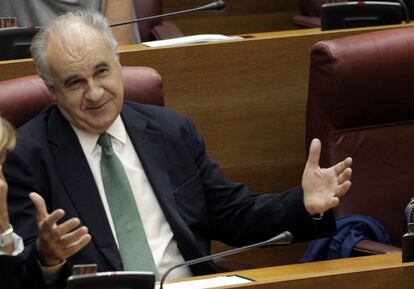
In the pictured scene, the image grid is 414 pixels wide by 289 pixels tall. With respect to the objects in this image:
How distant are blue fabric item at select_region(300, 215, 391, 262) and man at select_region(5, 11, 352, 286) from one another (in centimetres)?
12

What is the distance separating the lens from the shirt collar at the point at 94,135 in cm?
190

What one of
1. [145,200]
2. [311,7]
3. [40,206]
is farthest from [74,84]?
[311,7]

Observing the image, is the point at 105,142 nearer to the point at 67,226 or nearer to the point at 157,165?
the point at 157,165

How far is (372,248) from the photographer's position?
1.95m

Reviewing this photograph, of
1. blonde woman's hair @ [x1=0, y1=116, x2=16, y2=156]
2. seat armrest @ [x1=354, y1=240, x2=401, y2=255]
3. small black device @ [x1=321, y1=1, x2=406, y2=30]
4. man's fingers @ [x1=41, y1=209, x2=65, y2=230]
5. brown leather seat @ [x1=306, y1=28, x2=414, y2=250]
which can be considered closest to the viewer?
man's fingers @ [x1=41, y1=209, x2=65, y2=230]

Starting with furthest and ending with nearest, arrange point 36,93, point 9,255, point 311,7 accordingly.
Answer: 1. point 311,7
2. point 36,93
3. point 9,255

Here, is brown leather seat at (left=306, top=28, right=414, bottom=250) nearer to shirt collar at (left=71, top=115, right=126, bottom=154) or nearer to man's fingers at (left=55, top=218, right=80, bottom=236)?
shirt collar at (left=71, top=115, right=126, bottom=154)

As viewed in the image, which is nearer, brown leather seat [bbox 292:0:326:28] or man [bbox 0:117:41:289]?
man [bbox 0:117:41:289]

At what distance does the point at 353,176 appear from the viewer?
2.18 metres

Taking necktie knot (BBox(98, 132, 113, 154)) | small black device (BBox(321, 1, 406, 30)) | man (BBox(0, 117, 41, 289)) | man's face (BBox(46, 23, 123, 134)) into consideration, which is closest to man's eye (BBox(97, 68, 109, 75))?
man's face (BBox(46, 23, 123, 134))

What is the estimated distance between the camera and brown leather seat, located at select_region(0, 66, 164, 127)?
1938mm

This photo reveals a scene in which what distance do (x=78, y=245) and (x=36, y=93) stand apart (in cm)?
44

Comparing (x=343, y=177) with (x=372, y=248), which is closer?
(x=343, y=177)

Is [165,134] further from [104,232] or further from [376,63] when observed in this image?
[376,63]
